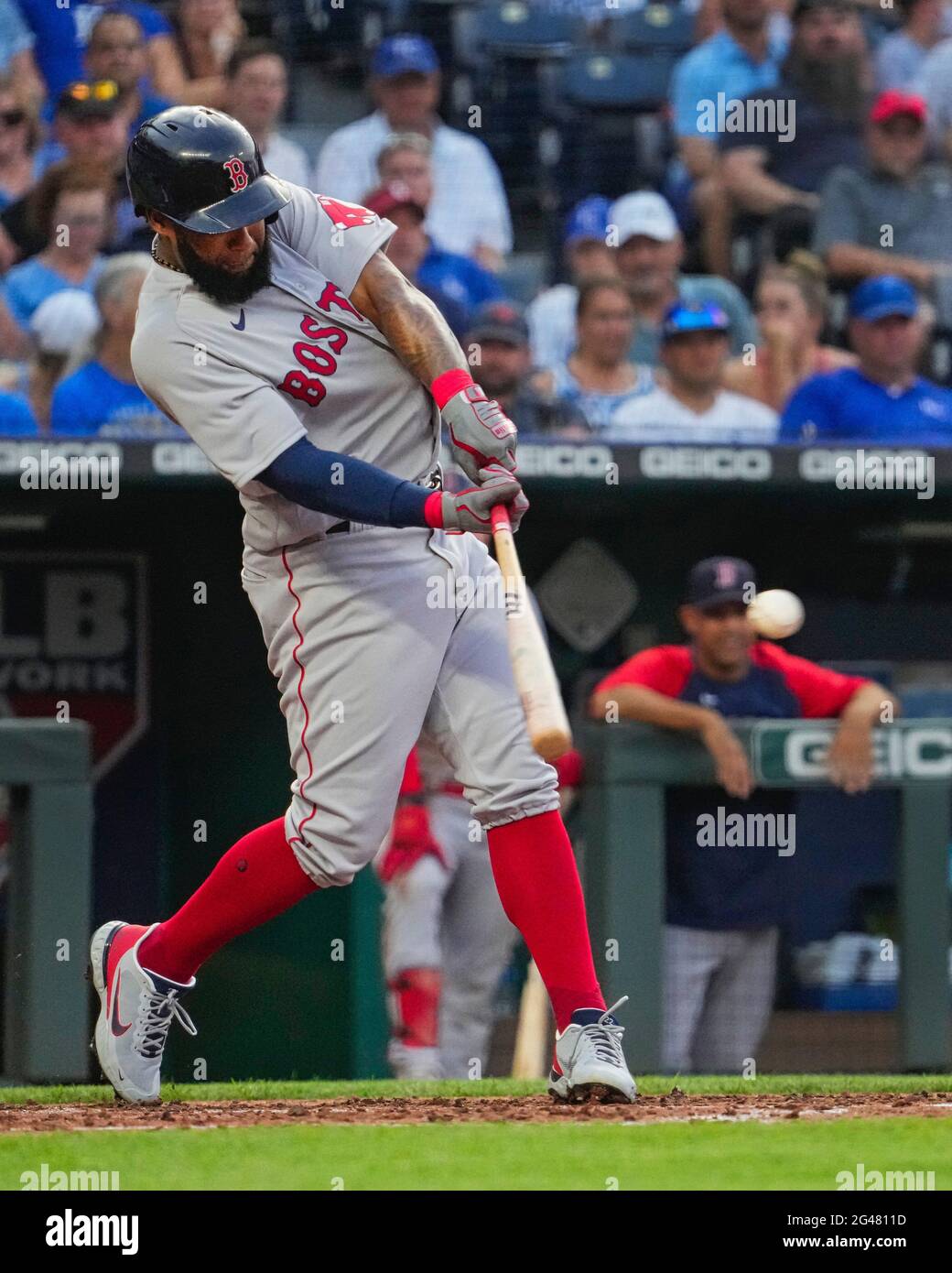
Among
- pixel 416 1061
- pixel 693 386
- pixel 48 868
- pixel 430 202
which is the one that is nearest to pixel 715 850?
→ pixel 416 1061

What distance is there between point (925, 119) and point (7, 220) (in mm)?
3305

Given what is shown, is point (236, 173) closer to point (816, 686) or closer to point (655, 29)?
point (816, 686)

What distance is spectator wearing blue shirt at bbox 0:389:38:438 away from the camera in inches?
A: 227

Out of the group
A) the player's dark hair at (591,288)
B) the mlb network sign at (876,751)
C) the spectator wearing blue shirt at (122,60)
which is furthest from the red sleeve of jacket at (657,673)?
the spectator wearing blue shirt at (122,60)

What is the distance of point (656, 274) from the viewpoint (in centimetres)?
734

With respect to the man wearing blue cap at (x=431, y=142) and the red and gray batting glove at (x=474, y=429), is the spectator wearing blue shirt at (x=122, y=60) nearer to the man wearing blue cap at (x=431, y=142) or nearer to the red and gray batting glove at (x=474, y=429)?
the man wearing blue cap at (x=431, y=142)

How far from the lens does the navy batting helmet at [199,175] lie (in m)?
3.33

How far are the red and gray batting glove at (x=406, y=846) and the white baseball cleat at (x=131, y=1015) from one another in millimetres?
1870

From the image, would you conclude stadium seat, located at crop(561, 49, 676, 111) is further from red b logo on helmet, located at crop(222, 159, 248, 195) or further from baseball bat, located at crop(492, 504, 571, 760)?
baseball bat, located at crop(492, 504, 571, 760)

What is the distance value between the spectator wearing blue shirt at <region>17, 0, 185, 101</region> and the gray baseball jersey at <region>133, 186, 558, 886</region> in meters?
4.07

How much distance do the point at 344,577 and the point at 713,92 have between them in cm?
489

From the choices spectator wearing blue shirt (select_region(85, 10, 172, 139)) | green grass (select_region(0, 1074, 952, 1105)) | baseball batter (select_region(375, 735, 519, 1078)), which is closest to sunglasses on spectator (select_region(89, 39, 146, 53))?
spectator wearing blue shirt (select_region(85, 10, 172, 139))

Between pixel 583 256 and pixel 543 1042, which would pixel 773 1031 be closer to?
pixel 543 1042
